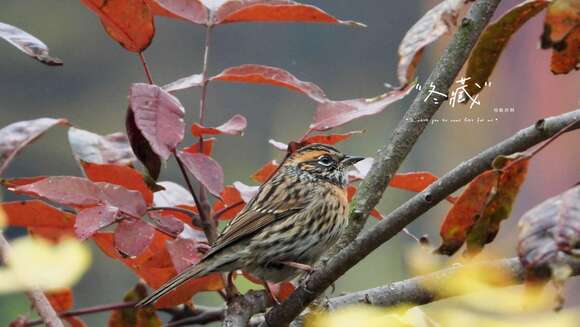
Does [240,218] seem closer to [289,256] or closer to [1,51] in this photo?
[289,256]

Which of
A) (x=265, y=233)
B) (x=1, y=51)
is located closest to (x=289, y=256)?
(x=265, y=233)

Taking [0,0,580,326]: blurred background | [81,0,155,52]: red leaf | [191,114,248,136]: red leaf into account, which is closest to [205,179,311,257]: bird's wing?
[191,114,248,136]: red leaf

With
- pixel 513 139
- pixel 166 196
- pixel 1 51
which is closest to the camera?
pixel 513 139

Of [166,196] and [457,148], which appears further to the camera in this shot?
[457,148]

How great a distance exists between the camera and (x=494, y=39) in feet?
3.30

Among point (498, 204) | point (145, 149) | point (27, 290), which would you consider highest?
point (498, 204)

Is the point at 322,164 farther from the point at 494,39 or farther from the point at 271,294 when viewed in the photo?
the point at 494,39

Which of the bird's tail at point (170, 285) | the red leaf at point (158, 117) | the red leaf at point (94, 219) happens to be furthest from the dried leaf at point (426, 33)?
the bird's tail at point (170, 285)

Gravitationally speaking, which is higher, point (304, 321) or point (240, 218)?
point (304, 321)

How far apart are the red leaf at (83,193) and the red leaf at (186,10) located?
25cm

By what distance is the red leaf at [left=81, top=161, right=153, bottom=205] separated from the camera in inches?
56.8

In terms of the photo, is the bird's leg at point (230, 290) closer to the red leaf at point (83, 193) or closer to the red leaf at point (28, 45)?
the red leaf at point (83, 193)

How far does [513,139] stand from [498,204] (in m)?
0.34

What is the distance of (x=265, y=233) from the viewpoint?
1949 millimetres
